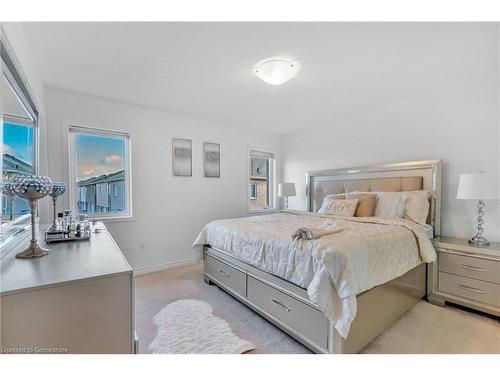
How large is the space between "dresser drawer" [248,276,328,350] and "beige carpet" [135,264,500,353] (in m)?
0.14

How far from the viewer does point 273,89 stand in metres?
2.76

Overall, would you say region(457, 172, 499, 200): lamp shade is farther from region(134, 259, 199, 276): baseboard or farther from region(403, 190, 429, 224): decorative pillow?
region(134, 259, 199, 276): baseboard

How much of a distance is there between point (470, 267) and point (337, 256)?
5.57 ft

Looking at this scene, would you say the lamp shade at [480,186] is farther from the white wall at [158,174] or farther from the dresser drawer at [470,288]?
the white wall at [158,174]

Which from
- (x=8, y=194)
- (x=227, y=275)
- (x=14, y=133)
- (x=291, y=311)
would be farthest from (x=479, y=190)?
(x=14, y=133)

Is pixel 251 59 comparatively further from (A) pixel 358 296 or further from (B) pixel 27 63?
(A) pixel 358 296

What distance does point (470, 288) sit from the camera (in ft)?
7.20

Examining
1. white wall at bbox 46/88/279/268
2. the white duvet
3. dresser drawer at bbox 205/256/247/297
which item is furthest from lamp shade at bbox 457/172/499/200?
white wall at bbox 46/88/279/268

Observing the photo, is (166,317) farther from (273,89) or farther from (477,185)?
(477,185)

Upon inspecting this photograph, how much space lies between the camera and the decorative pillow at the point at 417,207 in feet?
8.62

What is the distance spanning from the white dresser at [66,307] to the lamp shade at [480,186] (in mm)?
2948

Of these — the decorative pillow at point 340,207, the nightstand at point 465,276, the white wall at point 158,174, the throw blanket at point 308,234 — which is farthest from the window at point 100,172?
the nightstand at point 465,276
